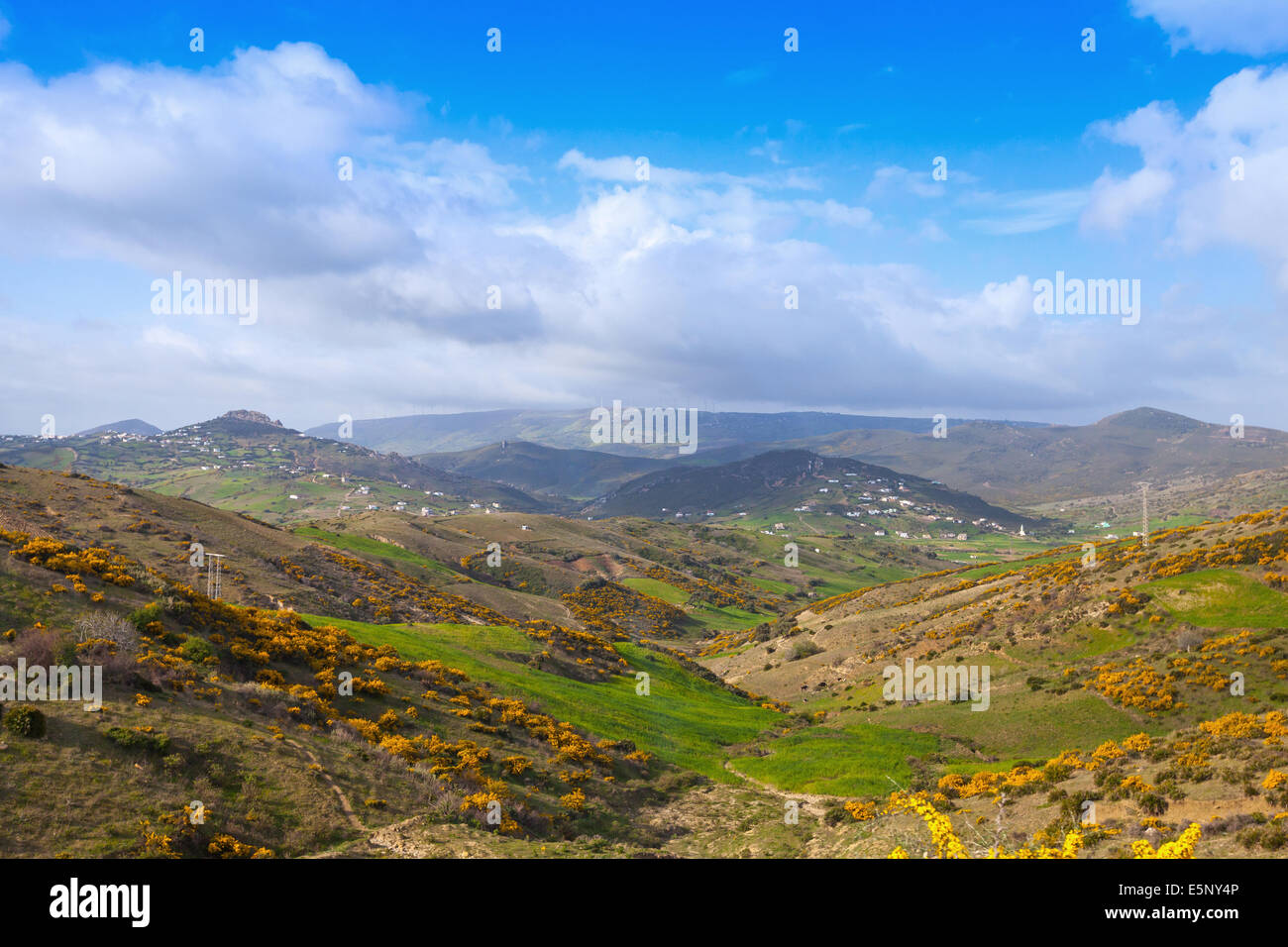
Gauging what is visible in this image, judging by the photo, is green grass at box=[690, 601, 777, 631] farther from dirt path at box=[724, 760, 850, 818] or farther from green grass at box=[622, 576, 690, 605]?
dirt path at box=[724, 760, 850, 818]

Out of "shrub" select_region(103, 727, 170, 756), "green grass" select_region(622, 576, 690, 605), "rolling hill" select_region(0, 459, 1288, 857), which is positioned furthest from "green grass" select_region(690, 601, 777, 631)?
"shrub" select_region(103, 727, 170, 756)

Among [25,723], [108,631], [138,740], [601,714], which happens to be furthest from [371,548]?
[25,723]

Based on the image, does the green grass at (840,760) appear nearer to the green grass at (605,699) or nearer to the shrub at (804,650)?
the green grass at (605,699)

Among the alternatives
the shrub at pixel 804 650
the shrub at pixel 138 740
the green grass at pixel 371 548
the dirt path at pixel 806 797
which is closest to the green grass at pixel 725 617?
the shrub at pixel 804 650

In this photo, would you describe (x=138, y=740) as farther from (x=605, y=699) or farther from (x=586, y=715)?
(x=605, y=699)
